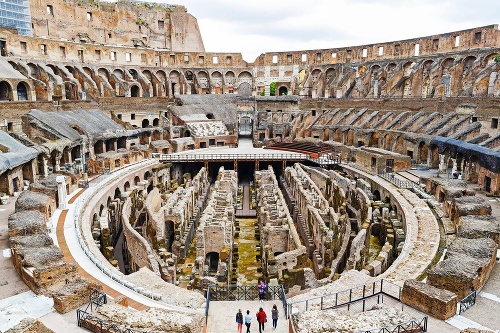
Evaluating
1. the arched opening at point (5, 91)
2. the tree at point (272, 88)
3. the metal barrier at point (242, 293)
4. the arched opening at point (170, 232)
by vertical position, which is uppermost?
the tree at point (272, 88)

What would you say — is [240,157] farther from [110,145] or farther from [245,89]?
[245,89]

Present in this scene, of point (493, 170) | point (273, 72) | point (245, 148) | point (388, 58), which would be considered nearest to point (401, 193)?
point (493, 170)

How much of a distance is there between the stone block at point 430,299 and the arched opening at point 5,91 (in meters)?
37.5

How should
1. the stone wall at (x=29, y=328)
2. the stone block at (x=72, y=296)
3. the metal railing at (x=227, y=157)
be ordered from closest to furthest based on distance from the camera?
the stone wall at (x=29, y=328), the stone block at (x=72, y=296), the metal railing at (x=227, y=157)

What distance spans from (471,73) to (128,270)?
3625 cm

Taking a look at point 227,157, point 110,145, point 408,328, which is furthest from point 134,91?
point 408,328

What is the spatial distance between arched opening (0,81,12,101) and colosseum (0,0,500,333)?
49cm

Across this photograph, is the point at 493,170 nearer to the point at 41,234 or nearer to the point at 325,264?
the point at 325,264

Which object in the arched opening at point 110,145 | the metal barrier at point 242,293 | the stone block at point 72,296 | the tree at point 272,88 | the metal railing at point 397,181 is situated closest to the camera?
the stone block at point 72,296

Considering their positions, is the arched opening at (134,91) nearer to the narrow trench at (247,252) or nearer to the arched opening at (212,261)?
the narrow trench at (247,252)

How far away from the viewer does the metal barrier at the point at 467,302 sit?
34.1 ft

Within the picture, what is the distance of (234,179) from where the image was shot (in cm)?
3241

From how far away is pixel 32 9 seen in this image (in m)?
47.8

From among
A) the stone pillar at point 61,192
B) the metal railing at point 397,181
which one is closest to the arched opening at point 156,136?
the stone pillar at point 61,192
